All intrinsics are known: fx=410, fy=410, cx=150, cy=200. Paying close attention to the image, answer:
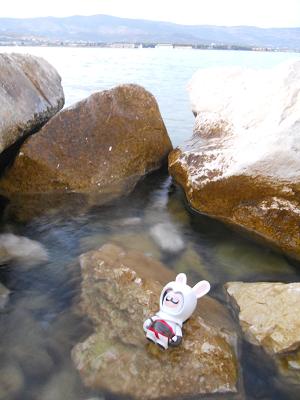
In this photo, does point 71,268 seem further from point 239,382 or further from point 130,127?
point 130,127

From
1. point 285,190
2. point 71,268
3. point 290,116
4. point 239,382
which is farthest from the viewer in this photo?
point 290,116

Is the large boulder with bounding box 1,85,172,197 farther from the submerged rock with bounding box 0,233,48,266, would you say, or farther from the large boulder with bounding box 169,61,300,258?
the submerged rock with bounding box 0,233,48,266

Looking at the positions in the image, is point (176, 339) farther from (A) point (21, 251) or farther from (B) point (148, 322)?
(A) point (21, 251)

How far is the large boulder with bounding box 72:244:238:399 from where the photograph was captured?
11.7 feet

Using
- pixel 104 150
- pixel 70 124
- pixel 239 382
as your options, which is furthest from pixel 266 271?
pixel 70 124

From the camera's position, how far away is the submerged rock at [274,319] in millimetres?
3957

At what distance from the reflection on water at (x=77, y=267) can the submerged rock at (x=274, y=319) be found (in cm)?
15

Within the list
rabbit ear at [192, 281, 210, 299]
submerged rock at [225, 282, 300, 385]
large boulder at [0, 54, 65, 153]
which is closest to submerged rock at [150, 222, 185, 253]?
submerged rock at [225, 282, 300, 385]

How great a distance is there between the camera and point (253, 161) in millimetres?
5980

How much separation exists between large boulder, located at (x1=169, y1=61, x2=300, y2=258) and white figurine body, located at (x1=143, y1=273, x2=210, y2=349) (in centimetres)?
245

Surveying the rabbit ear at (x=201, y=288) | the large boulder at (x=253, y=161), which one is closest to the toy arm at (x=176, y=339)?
the rabbit ear at (x=201, y=288)

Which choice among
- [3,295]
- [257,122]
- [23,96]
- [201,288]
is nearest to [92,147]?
[23,96]

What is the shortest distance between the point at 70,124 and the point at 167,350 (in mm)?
5389

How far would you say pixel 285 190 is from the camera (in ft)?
18.9
